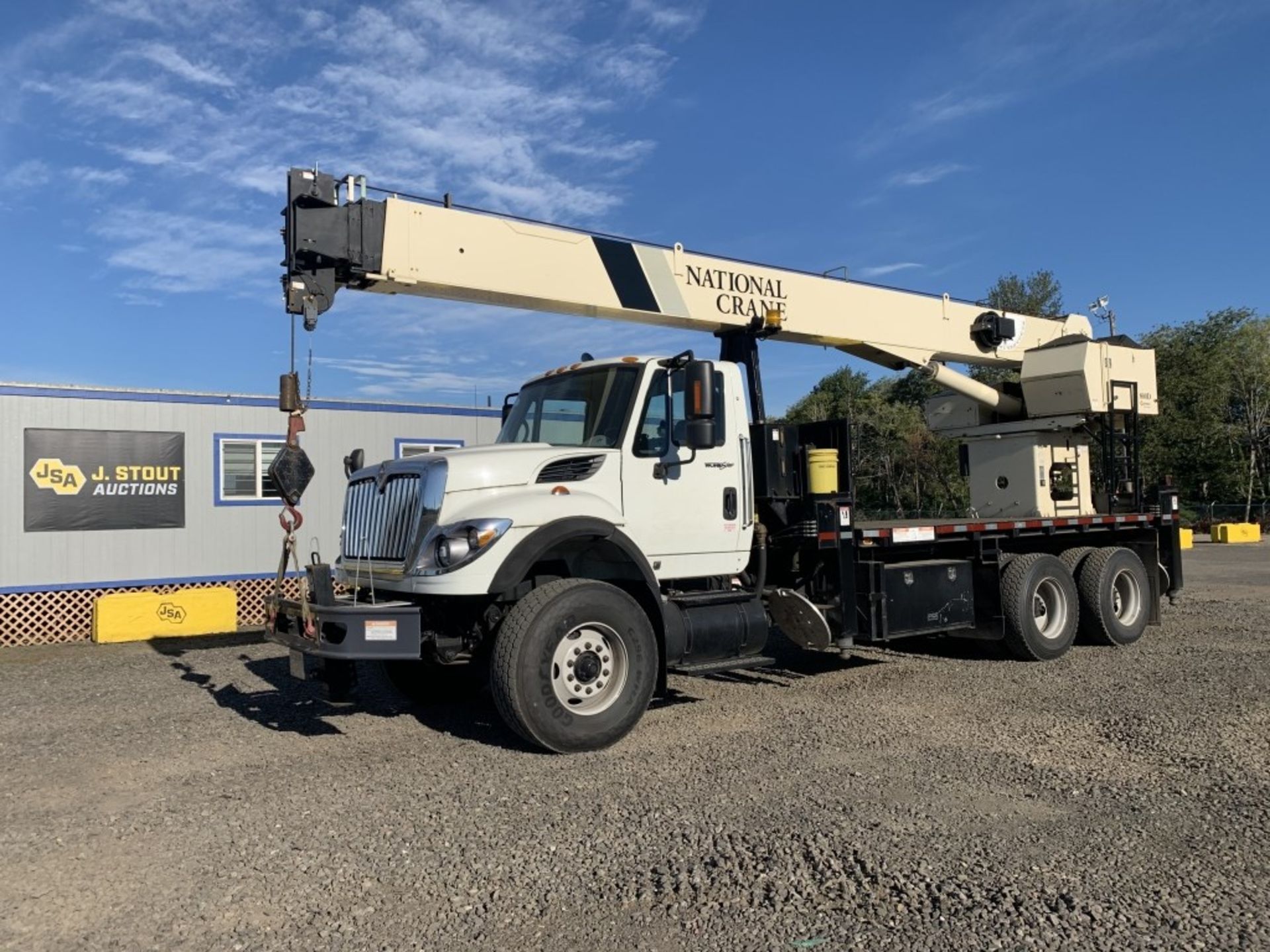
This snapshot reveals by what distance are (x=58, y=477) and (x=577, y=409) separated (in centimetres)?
917

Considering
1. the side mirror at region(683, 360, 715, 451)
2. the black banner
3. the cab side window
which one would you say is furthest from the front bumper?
Answer: the black banner

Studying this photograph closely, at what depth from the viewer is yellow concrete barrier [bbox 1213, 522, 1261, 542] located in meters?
32.1

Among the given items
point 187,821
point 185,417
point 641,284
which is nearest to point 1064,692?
point 641,284

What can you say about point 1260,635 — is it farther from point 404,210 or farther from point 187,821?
point 187,821

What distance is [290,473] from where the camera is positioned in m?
6.35

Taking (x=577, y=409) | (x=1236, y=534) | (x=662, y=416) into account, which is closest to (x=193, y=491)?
(x=577, y=409)

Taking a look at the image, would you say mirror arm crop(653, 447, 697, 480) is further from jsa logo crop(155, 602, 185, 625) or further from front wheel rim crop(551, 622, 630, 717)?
jsa logo crop(155, 602, 185, 625)

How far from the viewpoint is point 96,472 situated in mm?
12977

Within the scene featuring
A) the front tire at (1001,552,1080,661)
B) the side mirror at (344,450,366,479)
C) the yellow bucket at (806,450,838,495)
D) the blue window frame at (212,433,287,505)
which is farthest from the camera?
the blue window frame at (212,433,287,505)

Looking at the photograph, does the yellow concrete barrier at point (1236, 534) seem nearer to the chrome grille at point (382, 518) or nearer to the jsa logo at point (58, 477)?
the chrome grille at point (382, 518)

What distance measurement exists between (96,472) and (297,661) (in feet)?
28.0

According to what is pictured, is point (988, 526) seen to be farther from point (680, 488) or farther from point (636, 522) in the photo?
point (636, 522)

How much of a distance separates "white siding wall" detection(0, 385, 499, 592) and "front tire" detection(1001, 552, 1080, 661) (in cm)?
930

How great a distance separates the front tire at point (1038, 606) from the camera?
9352 mm
